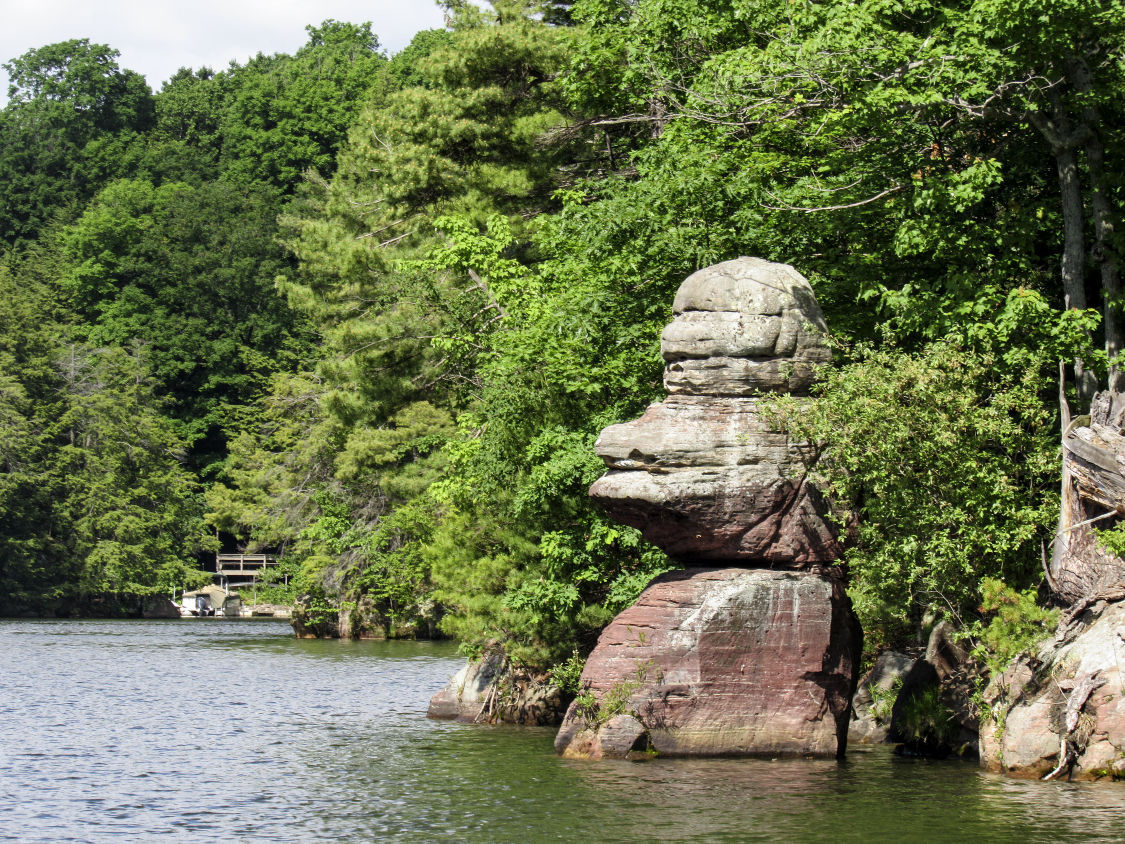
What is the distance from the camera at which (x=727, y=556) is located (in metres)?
19.8

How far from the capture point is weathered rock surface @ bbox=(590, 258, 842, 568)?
63.5ft

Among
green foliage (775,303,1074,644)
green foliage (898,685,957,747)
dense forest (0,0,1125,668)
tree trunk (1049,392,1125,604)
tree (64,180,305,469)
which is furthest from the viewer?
tree (64,180,305,469)

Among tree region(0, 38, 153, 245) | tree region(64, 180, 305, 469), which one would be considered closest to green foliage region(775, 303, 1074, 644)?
tree region(64, 180, 305, 469)

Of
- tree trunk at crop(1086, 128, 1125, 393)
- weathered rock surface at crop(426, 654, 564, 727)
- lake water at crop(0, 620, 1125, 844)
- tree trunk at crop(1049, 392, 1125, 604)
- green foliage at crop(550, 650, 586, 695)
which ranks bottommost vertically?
lake water at crop(0, 620, 1125, 844)

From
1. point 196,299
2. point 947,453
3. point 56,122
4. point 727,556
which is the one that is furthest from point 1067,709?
point 56,122

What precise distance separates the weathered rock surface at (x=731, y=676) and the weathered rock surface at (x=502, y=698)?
5.53 metres

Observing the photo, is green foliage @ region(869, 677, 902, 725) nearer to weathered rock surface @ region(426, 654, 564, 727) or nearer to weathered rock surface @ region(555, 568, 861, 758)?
weathered rock surface @ region(555, 568, 861, 758)

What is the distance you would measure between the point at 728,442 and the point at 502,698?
316 inches

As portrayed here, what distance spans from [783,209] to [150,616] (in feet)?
203

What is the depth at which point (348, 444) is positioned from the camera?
44.4 meters

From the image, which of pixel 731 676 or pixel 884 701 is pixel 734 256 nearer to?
pixel 731 676

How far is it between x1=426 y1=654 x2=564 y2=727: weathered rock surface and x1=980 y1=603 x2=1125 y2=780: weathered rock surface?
8.76 metres

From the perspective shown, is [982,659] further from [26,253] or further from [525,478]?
[26,253]

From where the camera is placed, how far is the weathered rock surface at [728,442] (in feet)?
63.5
